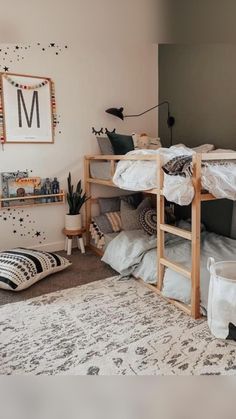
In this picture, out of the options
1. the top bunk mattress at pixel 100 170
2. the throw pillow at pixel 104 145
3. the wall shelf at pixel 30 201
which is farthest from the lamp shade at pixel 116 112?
the wall shelf at pixel 30 201

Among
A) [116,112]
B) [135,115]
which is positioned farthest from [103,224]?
[135,115]

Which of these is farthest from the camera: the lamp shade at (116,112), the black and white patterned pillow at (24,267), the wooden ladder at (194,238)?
the lamp shade at (116,112)

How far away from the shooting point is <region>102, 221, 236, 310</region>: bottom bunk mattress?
75.9 inches

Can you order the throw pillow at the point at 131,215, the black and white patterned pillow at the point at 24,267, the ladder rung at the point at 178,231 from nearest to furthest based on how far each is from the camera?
1. the ladder rung at the point at 178,231
2. the black and white patterned pillow at the point at 24,267
3. the throw pillow at the point at 131,215

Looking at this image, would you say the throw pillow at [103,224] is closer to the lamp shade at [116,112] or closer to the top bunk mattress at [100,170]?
the top bunk mattress at [100,170]

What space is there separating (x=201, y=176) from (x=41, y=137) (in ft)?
5.45

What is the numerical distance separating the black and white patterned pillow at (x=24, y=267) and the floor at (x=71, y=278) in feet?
0.15

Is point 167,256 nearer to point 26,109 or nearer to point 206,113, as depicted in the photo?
point 206,113

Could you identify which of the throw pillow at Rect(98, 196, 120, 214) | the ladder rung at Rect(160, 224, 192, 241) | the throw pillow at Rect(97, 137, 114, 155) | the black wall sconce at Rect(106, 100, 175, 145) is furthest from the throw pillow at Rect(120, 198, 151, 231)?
the black wall sconce at Rect(106, 100, 175, 145)

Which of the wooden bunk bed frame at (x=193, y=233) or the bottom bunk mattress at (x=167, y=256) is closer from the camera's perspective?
the wooden bunk bed frame at (x=193, y=233)

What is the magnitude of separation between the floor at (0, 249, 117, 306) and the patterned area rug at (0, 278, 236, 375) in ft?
0.30

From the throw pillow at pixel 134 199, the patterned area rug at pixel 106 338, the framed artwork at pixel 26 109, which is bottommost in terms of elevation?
the patterned area rug at pixel 106 338

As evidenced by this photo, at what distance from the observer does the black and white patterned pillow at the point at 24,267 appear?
2.15 meters

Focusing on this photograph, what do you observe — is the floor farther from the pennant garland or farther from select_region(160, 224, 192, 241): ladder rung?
the pennant garland
